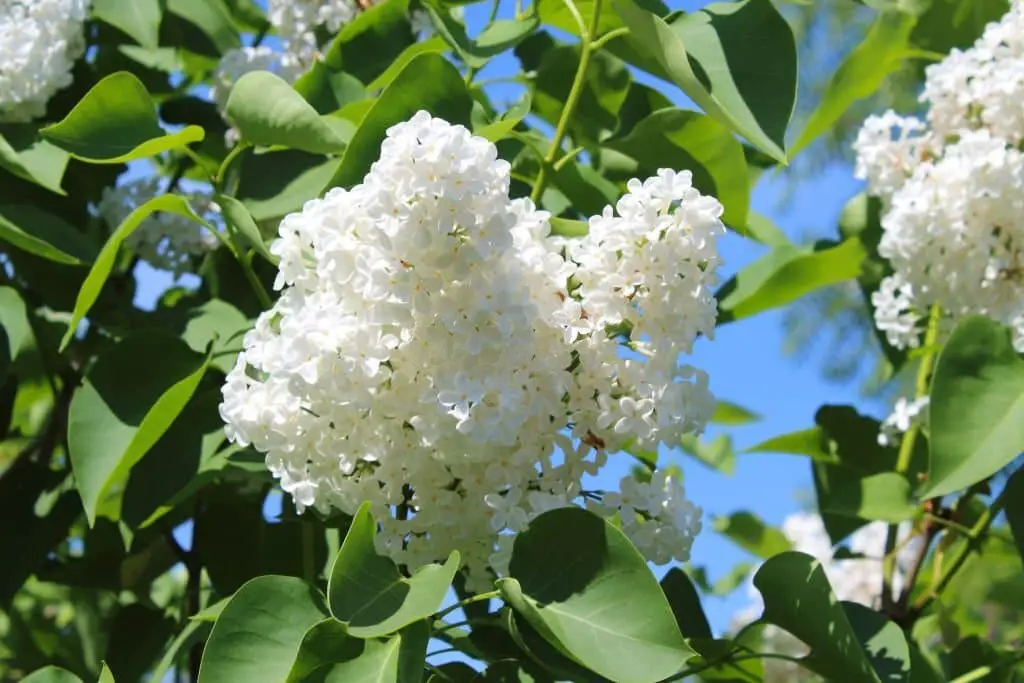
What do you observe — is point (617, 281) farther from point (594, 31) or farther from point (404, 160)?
point (594, 31)

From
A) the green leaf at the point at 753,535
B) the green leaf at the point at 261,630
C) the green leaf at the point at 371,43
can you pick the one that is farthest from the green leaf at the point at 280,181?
the green leaf at the point at 753,535

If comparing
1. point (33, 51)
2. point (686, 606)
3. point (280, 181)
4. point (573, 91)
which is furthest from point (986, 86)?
point (33, 51)

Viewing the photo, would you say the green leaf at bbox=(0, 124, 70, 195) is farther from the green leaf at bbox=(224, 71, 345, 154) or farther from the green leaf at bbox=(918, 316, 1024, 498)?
the green leaf at bbox=(918, 316, 1024, 498)

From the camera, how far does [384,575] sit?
36.2 inches

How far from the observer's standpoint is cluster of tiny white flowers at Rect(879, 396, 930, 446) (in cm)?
161

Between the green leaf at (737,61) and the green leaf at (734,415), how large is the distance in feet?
2.52

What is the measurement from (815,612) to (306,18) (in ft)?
3.42

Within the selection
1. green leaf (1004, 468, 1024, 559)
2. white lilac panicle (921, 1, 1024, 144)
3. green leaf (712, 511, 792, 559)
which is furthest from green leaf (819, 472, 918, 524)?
white lilac panicle (921, 1, 1024, 144)

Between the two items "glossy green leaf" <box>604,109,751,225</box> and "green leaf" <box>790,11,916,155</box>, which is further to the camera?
"green leaf" <box>790,11,916,155</box>

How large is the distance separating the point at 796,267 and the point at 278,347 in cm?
77

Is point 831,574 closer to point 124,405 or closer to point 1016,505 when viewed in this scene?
point 1016,505

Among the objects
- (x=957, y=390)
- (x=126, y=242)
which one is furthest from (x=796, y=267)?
(x=126, y=242)

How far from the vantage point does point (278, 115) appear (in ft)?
3.82

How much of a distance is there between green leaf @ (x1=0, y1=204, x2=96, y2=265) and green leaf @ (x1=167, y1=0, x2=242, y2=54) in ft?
1.49
